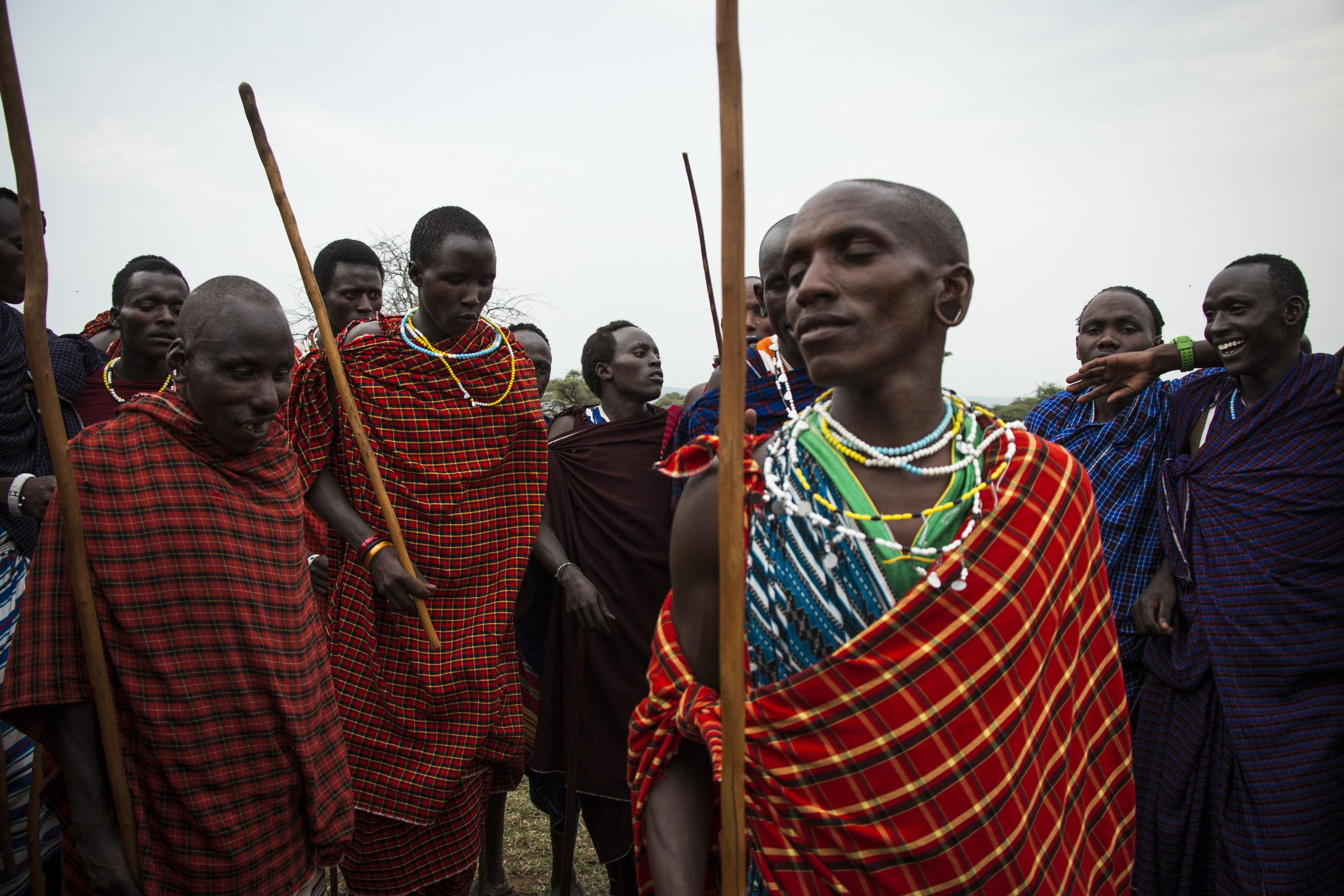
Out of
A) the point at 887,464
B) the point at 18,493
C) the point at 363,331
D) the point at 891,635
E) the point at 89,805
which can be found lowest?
the point at 89,805

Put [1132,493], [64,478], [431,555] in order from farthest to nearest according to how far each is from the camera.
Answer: [1132,493] < [431,555] < [64,478]

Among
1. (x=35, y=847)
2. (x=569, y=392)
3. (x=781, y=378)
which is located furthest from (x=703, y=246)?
(x=569, y=392)

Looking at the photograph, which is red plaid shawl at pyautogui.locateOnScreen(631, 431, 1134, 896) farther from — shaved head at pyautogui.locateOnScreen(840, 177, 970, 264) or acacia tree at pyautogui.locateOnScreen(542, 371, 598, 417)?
acacia tree at pyautogui.locateOnScreen(542, 371, 598, 417)

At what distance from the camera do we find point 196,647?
2412 mm

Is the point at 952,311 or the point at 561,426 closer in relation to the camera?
the point at 952,311

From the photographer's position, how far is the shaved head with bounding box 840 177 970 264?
182cm

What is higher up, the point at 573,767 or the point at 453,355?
the point at 453,355

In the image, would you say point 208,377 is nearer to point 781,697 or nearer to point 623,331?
point 781,697

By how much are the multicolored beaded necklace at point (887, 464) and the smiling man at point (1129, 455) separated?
2.04 meters

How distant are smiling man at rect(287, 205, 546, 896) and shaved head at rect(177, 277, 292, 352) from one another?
88cm

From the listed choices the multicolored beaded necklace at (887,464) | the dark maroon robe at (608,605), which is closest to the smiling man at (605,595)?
the dark maroon robe at (608,605)

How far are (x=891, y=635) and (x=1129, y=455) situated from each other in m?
2.95

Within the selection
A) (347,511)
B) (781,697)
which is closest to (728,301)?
(781,697)

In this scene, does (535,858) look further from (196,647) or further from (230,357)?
(230,357)
